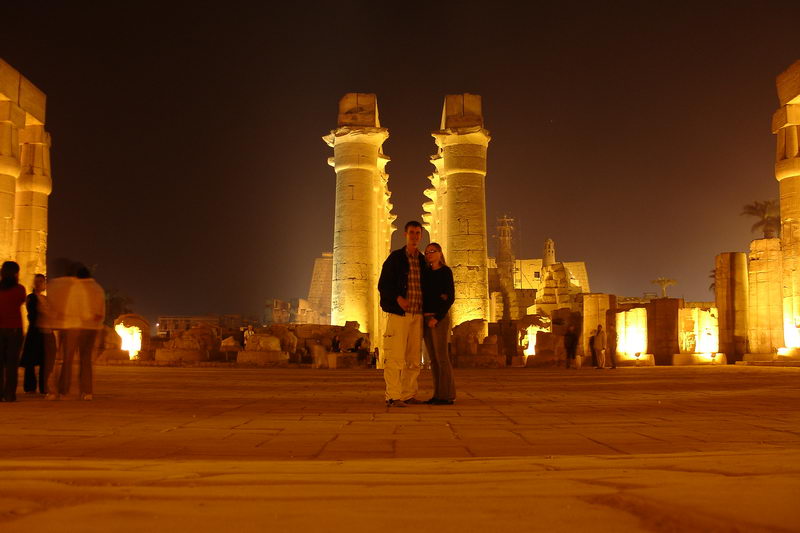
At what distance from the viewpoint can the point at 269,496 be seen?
7.92 feet

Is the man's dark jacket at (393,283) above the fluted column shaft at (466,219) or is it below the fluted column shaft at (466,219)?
below

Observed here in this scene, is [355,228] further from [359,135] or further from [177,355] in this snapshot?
[177,355]

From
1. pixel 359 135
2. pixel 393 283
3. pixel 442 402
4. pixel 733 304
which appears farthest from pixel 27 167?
pixel 733 304

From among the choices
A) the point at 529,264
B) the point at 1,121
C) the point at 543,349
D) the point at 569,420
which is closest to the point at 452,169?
the point at 543,349

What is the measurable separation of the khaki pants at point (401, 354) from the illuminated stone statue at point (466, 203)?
74.8 ft

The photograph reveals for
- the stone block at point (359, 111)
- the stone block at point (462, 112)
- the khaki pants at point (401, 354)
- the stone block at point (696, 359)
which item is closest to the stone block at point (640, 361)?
the stone block at point (696, 359)

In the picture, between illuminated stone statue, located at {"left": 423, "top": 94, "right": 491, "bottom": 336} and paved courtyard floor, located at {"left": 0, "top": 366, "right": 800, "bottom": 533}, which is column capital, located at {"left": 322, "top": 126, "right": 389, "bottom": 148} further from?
paved courtyard floor, located at {"left": 0, "top": 366, "right": 800, "bottom": 533}

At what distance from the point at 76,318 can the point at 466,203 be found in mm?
23952

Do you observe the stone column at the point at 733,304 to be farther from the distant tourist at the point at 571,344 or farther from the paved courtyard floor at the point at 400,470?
the paved courtyard floor at the point at 400,470

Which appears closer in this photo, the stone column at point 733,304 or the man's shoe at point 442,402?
the man's shoe at point 442,402

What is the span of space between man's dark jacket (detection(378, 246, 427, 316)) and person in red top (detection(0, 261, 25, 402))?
4.16 m

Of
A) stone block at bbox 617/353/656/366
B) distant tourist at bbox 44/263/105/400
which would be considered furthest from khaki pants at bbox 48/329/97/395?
stone block at bbox 617/353/656/366

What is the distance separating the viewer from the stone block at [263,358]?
21984 mm

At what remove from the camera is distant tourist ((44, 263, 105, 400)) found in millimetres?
8070
